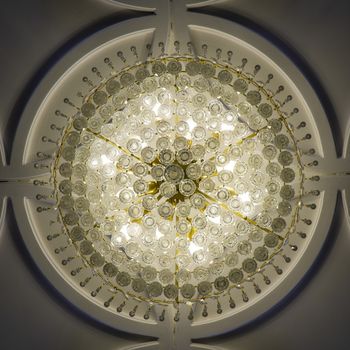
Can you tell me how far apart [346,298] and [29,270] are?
3.51 meters

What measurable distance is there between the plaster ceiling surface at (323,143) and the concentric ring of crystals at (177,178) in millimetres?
771

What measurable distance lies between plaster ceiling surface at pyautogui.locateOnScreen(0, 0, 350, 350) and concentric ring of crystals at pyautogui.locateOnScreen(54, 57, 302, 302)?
30.4 inches

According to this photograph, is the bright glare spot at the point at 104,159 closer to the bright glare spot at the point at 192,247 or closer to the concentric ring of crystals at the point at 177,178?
the concentric ring of crystals at the point at 177,178

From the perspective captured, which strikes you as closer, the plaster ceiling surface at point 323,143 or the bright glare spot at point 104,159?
the bright glare spot at point 104,159

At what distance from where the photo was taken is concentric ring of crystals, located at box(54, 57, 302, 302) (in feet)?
13.3

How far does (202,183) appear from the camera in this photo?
4109 millimetres

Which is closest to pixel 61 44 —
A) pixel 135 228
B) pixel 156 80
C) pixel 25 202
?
pixel 156 80

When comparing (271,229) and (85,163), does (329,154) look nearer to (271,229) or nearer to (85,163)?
(271,229)

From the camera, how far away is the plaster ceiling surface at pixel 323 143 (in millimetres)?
4539

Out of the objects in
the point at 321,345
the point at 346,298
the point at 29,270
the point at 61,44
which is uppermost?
the point at 61,44

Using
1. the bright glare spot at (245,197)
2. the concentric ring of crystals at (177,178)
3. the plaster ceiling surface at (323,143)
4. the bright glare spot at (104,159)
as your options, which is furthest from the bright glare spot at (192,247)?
the plaster ceiling surface at (323,143)

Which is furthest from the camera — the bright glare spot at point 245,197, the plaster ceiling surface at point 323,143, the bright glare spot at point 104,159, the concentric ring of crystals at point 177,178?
the plaster ceiling surface at point 323,143

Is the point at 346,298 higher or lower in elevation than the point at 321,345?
higher

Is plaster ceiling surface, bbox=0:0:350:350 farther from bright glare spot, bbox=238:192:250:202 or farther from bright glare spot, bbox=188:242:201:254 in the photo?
bright glare spot, bbox=188:242:201:254
